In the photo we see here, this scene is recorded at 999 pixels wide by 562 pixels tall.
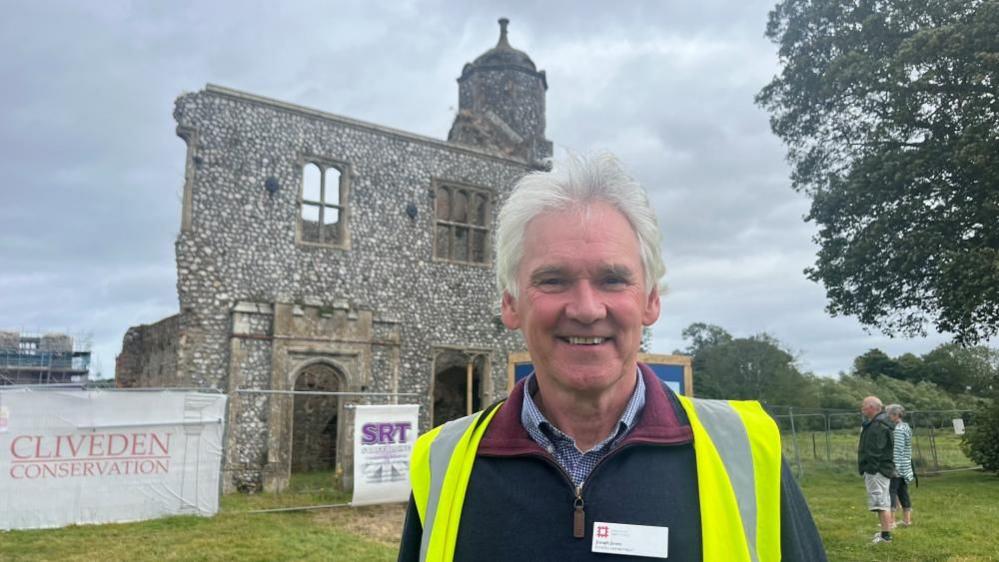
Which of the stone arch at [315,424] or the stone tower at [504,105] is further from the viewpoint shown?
the stone tower at [504,105]

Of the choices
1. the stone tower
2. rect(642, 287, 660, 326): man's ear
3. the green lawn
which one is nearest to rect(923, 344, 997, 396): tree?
the green lawn

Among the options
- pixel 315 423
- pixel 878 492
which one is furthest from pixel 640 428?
pixel 315 423

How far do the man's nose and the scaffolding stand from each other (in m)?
36.8

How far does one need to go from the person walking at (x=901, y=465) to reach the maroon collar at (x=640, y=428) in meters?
8.35

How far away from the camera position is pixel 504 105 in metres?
19.9

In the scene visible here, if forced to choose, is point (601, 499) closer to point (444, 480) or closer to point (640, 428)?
point (640, 428)

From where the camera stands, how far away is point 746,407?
1.79 m

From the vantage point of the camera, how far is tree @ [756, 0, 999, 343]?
12.0 metres

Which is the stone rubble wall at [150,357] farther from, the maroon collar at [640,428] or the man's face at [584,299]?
the man's face at [584,299]

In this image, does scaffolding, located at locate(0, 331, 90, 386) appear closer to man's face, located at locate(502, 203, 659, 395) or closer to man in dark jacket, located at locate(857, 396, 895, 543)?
man in dark jacket, located at locate(857, 396, 895, 543)

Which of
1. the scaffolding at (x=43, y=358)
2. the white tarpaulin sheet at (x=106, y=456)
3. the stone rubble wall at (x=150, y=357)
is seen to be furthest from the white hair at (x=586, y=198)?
the scaffolding at (x=43, y=358)

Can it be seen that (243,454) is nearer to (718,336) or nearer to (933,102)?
(933,102)

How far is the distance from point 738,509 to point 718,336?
166 ft

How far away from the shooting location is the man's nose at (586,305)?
1686 millimetres
